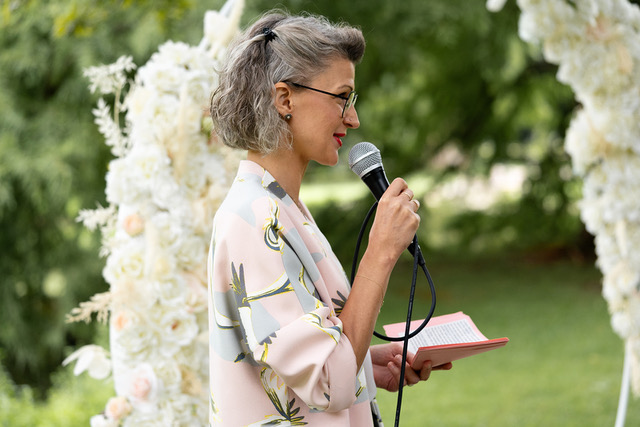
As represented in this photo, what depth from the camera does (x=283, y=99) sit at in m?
1.50

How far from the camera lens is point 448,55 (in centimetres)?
988

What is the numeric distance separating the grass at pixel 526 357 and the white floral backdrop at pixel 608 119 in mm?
2746

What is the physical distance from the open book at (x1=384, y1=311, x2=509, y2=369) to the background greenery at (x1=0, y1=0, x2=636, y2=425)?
253cm

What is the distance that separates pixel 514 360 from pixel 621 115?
4.63 m

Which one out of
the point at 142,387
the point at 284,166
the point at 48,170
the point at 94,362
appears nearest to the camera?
the point at 284,166

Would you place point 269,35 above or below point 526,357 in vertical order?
below

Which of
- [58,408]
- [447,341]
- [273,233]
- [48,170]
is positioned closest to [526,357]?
[58,408]

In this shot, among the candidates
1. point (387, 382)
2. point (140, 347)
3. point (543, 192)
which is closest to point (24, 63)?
point (140, 347)

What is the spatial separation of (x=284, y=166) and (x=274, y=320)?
38cm

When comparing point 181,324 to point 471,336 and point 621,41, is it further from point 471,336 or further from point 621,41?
point 621,41

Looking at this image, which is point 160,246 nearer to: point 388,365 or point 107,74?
point 107,74

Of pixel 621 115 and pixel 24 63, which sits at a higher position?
pixel 24 63

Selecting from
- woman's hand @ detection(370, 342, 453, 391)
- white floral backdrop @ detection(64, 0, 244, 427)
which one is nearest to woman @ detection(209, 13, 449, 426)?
woman's hand @ detection(370, 342, 453, 391)

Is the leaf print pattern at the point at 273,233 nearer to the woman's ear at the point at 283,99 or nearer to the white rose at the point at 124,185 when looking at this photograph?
the woman's ear at the point at 283,99
